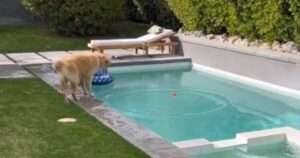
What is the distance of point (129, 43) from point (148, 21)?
6.73 metres

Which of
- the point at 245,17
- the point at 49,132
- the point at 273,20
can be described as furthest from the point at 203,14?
the point at 49,132

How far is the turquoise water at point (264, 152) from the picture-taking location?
5871 mm

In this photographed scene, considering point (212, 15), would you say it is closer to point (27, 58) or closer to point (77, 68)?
point (27, 58)

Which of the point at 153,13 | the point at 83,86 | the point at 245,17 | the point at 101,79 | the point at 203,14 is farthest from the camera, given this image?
the point at 153,13

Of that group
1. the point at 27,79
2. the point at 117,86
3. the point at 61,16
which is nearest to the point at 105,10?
the point at 61,16

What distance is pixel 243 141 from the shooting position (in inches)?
241

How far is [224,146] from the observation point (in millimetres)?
5969

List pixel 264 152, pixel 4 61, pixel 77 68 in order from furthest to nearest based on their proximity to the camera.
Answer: pixel 4 61 → pixel 77 68 → pixel 264 152

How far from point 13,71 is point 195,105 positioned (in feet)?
12.0

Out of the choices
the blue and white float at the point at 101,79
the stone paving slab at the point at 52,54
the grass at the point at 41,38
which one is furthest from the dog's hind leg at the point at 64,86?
the grass at the point at 41,38

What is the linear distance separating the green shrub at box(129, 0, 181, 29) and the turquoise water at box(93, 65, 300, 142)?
18.9ft

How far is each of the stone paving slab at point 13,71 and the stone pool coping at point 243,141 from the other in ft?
14.3

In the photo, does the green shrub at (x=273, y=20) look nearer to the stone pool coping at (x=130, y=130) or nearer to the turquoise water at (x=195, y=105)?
the turquoise water at (x=195, y=105)

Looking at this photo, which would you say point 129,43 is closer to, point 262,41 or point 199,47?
point 199,47
